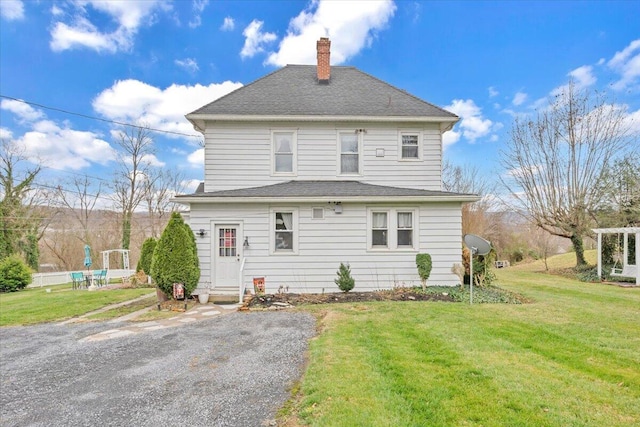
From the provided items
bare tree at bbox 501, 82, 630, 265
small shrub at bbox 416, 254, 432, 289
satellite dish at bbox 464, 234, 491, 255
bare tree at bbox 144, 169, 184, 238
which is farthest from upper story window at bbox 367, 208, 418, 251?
bare tree at bbox 144, 169, 184, 238

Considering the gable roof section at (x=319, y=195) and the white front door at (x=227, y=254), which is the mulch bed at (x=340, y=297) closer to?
the white front door at (x=227, y=254)

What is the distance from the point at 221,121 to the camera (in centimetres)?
1010

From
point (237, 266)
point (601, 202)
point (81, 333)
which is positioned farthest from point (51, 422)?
point (601, 202)

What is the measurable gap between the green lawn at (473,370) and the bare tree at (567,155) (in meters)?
11.4

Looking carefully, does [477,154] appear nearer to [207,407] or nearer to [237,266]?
[237,266]

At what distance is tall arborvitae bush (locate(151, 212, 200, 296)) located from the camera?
8445 millimetres

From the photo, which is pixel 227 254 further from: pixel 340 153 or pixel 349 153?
pixel 349 153

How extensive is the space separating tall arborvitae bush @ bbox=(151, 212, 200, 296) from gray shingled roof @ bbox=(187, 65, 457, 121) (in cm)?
394

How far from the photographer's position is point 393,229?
381 inches

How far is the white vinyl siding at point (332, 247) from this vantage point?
31.1ft

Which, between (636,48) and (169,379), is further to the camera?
(636,48)

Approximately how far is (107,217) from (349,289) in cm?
2468

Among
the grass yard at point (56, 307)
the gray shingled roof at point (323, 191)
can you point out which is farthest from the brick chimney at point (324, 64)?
the grass yard at point (56, 307)

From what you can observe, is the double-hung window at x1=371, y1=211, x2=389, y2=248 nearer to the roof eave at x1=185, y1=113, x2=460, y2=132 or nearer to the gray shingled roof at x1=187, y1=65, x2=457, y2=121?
the roof eave at x1=185, y1=113, x2=460, y2=132
